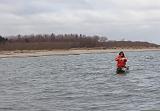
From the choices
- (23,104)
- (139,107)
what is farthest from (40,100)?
(139,107)

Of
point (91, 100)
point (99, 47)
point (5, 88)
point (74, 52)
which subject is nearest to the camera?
point (91, 100)

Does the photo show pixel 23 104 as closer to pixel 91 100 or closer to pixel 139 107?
pixel 91 100

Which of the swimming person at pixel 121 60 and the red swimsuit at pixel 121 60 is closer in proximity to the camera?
the swimming person at pixel 121 60

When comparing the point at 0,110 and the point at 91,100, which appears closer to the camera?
the point at 0,110

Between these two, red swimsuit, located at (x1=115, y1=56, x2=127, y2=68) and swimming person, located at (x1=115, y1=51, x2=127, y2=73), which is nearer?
swimming person, located at (x1=115, y1=51, x2=127, y2=73)

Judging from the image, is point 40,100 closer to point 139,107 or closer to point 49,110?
point 49,110

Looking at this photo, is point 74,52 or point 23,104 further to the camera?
point 74,52

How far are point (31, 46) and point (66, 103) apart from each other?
94609 mm

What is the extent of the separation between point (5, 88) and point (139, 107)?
1167 cm

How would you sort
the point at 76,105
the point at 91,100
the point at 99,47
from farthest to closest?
the point at 99,47 < the point at 91,100 < the point at 76,105

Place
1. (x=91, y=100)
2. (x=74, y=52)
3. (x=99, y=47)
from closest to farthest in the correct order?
(x=91, y=100)
(x=74, y=52)
(x=99, y=47)

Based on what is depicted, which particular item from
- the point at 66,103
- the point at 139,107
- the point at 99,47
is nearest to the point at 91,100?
the point at 66,103

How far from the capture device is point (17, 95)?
950 inches

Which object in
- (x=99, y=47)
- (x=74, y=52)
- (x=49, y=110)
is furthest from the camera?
(x=99, y=47)
